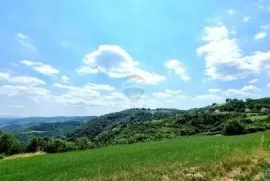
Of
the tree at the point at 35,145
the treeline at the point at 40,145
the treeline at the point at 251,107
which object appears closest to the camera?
the tree at the point at 35,145

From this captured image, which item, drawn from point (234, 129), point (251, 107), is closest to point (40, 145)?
point (234, 129)

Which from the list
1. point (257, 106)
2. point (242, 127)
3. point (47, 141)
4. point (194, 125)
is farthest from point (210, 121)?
point (47, 141)

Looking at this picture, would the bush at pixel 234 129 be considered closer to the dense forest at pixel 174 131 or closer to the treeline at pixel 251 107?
the dense forest at pixel 174 131

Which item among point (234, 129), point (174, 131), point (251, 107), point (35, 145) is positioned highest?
point (251, 107)

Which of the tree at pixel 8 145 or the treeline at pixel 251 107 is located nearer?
the tree at pixel 8 145

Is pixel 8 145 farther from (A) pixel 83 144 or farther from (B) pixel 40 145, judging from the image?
(A) pixel 83 144

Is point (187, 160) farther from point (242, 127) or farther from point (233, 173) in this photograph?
point (242, 127)

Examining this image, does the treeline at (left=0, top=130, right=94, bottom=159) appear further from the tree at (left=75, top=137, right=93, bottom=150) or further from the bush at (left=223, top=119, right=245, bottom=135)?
the bush at (left=223, top=119, right=245, bottom=135)

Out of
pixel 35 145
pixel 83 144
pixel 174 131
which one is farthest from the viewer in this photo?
pixel 174 131

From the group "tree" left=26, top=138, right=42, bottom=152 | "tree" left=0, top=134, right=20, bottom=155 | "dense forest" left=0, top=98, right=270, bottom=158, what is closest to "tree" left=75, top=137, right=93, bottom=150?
"dense forest" left=0, top=98, right=270, bottom=158

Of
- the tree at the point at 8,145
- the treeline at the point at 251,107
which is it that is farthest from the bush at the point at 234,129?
the tree at the point at 8,145

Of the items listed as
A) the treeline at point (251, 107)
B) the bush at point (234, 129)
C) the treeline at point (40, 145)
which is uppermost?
the treeline at point (251, 107)

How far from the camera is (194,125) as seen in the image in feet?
435

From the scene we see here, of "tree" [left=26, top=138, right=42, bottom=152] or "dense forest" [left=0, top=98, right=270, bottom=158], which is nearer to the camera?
"tree" [left=26, top=138, right=42, bottom=152]
